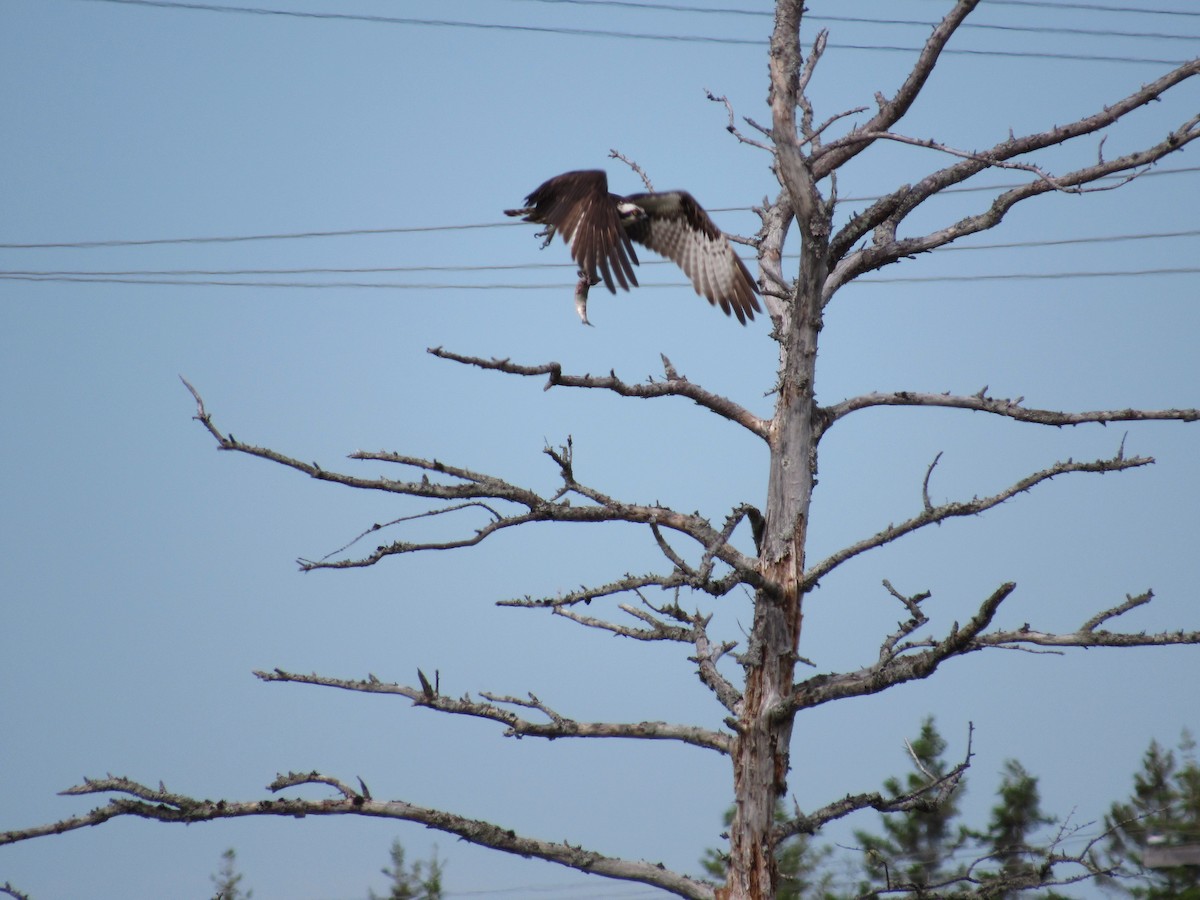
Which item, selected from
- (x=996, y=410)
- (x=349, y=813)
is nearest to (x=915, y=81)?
(x=996, y=410)

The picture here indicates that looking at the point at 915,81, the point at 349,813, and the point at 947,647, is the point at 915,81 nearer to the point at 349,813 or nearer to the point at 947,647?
the point at 947,647

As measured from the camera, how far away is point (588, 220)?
8094 mm

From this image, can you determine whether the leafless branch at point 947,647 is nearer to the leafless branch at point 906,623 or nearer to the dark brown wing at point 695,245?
the leafless branch at point 906,623

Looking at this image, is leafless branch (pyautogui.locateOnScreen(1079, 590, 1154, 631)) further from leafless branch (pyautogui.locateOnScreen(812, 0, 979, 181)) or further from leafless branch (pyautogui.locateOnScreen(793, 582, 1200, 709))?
leafless branch (pyautogui.locateOnScreen(812, 0, 979, 181))

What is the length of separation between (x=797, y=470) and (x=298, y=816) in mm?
3109

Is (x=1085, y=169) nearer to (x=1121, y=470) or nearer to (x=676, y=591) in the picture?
(x=1121, y=470)

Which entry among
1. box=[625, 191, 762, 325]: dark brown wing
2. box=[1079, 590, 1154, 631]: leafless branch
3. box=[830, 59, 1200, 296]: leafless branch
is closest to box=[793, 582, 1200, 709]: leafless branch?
box=[1079, 590, 1154, 631]: leafless branch

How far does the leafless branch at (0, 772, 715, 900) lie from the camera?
605 cm

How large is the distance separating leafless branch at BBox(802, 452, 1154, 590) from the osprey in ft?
6.66

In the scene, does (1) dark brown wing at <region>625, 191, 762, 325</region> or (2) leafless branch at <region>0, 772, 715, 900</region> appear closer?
(2) leafless branch at <region>0, 772, 715, 900</region>

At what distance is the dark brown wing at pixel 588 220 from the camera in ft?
25.2

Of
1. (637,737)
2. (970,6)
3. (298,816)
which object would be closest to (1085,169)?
(970,6)

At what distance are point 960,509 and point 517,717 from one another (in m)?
2.53

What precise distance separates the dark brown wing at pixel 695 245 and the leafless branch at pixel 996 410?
7.24 ft
